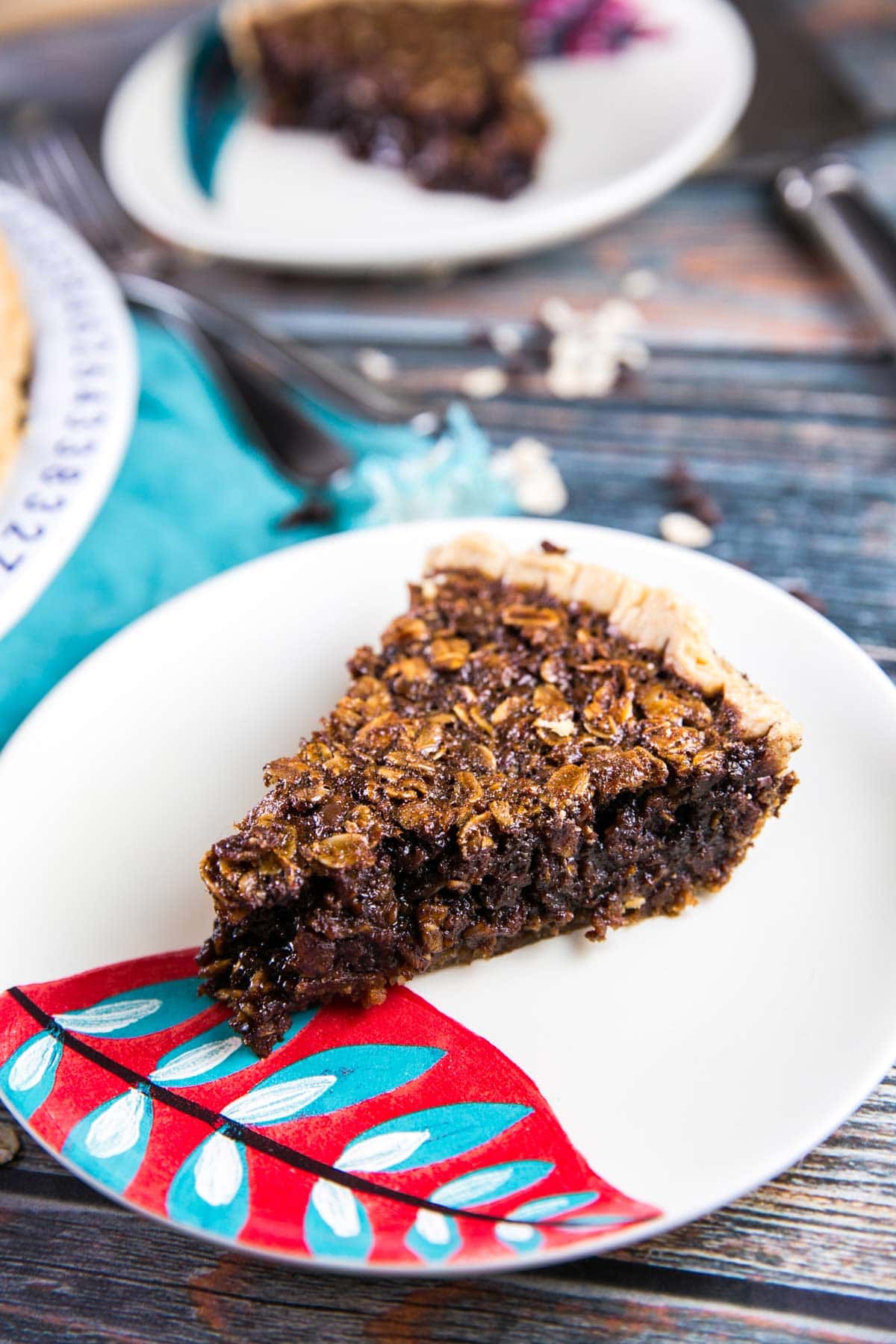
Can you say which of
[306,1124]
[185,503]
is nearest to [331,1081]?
[306,1124]

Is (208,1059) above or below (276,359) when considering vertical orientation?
below

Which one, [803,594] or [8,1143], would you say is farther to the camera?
[803,594]

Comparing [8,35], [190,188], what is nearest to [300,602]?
[190,188]

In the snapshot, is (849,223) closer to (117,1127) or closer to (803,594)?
(803,594)

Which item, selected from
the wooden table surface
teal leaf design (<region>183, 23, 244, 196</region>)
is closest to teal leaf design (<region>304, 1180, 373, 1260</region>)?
the wooden table surface

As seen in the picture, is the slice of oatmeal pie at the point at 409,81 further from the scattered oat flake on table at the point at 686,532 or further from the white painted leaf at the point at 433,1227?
the white painted leaf at the point at 433,1227

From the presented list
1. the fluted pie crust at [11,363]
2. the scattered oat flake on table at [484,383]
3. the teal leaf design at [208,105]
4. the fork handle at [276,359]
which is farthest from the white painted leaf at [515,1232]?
the teal leaf design at [208,105]

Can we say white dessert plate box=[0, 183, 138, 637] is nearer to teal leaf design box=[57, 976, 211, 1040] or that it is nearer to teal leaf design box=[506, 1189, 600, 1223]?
teal leaf design box=[57, 976, 211, 1040]
